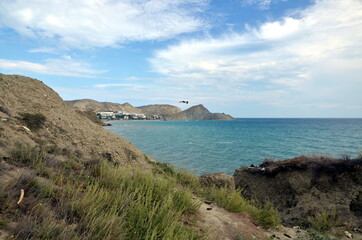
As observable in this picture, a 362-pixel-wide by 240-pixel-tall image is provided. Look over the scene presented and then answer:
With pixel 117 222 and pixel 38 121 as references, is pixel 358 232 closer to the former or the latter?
pixel 117 222

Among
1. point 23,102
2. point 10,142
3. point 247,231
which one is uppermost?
point 23,102

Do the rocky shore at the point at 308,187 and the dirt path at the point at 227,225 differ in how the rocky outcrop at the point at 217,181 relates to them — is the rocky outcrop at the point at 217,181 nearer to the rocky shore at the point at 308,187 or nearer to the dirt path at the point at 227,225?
the rocky shore at the point at 308,187

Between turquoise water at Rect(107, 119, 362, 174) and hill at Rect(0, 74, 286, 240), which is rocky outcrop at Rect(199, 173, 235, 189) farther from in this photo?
turquoise water at Rect(107, 119, 362, 174)

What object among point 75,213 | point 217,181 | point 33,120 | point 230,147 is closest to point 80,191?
point 75,213

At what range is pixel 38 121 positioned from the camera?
27.8 ft

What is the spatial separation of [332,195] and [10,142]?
11507 mm

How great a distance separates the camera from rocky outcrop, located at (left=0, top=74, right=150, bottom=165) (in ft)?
23.9

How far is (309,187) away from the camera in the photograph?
1018 centimetres

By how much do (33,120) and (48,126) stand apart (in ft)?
1.80

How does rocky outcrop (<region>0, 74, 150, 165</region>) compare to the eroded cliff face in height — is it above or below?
above

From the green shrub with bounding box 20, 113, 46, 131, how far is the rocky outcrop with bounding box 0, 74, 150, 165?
13cm

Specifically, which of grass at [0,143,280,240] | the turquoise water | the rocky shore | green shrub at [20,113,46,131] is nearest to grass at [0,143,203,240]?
grass at [0,143,280,240]

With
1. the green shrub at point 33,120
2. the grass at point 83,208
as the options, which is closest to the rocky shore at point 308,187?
the grass at point 83,208

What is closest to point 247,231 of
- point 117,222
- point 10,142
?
point 117,222
